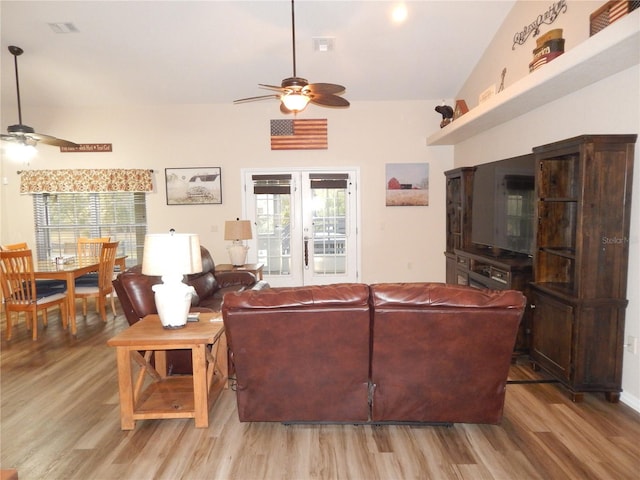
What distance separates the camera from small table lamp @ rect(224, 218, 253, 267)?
5654mm

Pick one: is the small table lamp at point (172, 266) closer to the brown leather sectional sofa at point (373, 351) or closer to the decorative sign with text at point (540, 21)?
the brown leather sectional sofa at point (373, 351)

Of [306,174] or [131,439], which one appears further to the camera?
[306,174]

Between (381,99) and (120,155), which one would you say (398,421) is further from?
(120,155)

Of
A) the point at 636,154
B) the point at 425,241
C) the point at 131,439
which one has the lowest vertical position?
the point at 131,439

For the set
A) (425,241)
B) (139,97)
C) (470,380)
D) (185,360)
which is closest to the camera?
(470,380)

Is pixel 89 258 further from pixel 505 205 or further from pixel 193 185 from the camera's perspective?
pixel 505 205

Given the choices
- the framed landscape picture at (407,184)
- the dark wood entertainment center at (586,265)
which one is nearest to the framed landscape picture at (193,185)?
the framed landscape picture at (407,184)

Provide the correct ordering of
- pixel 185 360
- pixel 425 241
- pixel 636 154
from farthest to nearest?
pixel 425 241 → pixel 185 360 → pixel 636 154

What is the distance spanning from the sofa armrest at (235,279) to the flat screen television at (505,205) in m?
2.88

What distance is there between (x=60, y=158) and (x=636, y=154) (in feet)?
24.6

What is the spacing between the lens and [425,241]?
21.8 ft

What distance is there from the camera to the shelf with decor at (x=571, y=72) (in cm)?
246

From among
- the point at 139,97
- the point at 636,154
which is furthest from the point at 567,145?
the point at 139,97

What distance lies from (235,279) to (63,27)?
11.5ft
